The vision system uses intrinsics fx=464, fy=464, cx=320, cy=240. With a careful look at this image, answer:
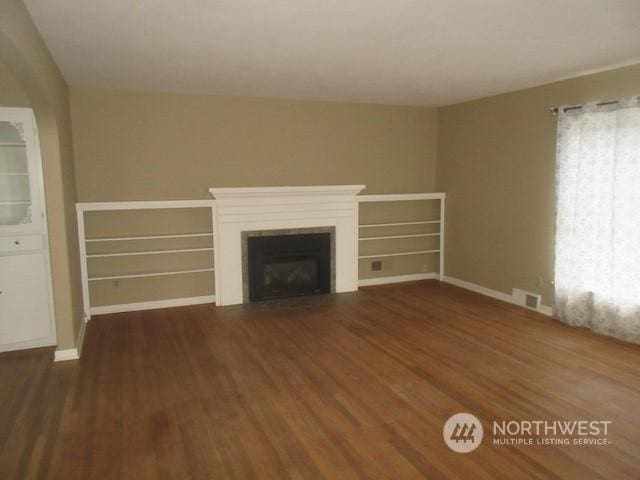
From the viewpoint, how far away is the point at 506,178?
5395mm

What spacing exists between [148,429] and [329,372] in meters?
1.35

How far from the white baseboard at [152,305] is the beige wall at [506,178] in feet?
11.1

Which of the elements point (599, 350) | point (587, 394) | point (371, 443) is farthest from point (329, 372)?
point (599, 350)

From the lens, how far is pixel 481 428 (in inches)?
108

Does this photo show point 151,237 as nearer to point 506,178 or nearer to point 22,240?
point 22,240

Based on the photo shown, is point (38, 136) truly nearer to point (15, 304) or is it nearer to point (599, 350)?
point (15, 304)

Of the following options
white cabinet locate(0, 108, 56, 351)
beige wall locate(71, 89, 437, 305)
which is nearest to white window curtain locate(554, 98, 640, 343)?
beige wall locate(71, 89, 437, 305)

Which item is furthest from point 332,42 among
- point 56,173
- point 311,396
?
point 311,396

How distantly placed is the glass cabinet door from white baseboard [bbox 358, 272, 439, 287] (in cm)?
393

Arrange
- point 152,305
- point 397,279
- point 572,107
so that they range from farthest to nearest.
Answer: point 397,279
point 152,305
point 572,107

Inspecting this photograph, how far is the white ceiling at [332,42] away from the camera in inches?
102

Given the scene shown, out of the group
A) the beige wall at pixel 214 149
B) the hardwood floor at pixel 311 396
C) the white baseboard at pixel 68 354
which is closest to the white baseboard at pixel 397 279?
the beige wall at pixel 214 149

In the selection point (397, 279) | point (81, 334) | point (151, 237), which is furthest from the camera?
point (397, 279)

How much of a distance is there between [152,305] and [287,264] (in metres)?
1.64
